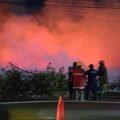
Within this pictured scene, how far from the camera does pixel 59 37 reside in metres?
22.8

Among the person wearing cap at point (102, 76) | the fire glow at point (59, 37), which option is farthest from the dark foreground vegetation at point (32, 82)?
the person wearing cap at point (102, 76)

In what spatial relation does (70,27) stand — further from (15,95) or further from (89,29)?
(15,95)

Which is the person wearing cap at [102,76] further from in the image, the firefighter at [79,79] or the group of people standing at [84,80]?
the firefighter at [79,79]

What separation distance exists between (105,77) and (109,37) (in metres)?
1.81

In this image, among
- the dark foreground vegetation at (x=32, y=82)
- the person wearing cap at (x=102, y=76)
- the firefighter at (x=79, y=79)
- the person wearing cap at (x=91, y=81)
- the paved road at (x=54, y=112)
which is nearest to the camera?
the paved road at (x=54, y=112)

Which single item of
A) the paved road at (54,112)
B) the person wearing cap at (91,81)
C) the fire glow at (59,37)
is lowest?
the paved road at (54,112)

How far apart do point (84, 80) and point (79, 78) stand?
336 mm

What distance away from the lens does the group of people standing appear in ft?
67.1

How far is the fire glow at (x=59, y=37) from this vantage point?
2233cm

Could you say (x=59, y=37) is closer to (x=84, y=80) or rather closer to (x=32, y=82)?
(x=32, y=82)

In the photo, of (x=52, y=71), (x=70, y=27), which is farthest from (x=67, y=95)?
(x=70, y=27)

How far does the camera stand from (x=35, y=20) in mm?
22391

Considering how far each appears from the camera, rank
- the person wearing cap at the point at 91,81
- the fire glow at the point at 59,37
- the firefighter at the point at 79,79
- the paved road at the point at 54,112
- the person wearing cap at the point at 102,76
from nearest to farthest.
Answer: the paved road at the point at 54,112
the firefighter at the point at 79,79
the person wearing cap at the point at 91,81
the person wearing cap at the point at 102,76
the fire glow at the point at 59,37

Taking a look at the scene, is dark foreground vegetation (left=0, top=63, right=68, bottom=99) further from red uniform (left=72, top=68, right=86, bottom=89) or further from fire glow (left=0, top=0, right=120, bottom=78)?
red uniform (left=72, top=68, right=86, bottom=89)
